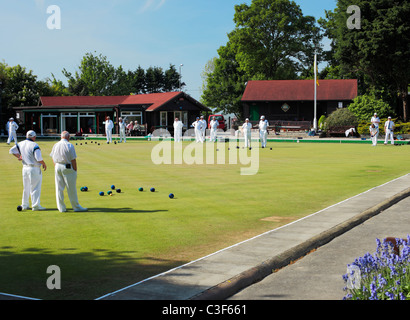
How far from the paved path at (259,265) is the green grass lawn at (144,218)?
44cm

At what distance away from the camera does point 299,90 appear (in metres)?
60.2

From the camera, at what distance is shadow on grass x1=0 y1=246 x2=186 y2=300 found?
18.6ft

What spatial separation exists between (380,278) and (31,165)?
780 centimetres

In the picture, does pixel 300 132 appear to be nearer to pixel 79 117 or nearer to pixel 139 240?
pixel 79 117

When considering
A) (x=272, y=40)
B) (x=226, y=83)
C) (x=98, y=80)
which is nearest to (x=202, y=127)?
(x=272, y=40)

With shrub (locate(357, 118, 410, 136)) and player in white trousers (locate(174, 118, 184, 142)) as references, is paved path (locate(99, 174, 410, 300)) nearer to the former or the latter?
player in white trousers (locate(174, 118, 184, 142))

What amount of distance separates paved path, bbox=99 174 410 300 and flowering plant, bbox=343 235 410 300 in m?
0.45

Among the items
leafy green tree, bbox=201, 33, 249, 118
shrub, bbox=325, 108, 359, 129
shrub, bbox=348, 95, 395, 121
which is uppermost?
leafy green tree, bbox=201, 33, 249, 118

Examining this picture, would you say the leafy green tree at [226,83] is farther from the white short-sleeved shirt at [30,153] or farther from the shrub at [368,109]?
the white short-sleeved shirt at [30,153]

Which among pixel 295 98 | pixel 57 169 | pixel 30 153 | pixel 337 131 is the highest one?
pixel 295 98

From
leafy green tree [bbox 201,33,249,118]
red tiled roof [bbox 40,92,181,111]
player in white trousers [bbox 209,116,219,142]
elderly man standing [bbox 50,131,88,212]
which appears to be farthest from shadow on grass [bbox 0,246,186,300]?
leafy green tree [bbox 201,33,249,118]

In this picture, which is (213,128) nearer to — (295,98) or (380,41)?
(380,41)

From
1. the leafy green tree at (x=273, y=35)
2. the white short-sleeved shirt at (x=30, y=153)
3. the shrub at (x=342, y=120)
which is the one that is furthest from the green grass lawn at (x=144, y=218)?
the leafy green tree at (x=273, y=35)
